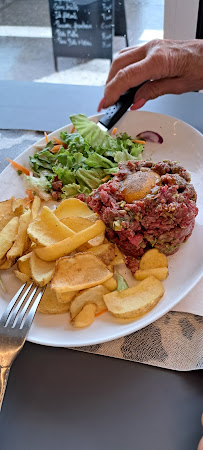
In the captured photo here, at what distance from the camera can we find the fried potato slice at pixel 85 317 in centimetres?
158

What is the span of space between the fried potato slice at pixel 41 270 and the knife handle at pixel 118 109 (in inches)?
43.9

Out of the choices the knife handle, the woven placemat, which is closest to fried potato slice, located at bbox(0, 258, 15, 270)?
the woven placemat

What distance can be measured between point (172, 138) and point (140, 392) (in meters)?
1.49

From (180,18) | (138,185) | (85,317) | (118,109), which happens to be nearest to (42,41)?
(180,18)

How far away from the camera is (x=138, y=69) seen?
8.08 ft

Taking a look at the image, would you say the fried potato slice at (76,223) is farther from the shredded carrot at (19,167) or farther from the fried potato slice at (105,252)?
the shredded carrot at (19,167)

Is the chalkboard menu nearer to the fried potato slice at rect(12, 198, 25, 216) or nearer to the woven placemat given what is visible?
the fried potato slice at rect(12, 198, 25, 216)

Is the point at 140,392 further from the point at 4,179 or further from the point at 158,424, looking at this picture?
the point at 4,179

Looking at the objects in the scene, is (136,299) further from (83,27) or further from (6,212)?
(83,27)

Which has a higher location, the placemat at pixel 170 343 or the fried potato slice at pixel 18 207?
the fried potato slice at pixel 18 207

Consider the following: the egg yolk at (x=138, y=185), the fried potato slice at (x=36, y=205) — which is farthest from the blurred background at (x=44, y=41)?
the egg yolk at (x=138, y=185)

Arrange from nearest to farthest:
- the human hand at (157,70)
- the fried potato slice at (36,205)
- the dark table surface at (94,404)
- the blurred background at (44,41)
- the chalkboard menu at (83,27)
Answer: the dark table surface at (94,404) < the fried potato slice at (36,205) < the human hand at (157,70) < the chalkboard menu at (83,27) < the blurred background at (44,41)

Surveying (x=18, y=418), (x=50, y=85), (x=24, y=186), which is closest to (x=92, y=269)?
(x=18, y=418)

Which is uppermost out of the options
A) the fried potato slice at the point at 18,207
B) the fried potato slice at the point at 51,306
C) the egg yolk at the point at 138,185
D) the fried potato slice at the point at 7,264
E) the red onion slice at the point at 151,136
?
the egg yolk at the point at 138,185
